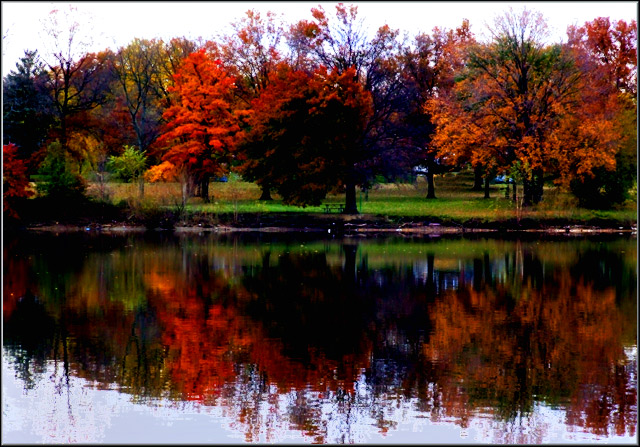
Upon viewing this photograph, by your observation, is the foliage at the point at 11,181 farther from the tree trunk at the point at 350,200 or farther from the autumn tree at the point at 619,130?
the autumn tree at the point at 619,130

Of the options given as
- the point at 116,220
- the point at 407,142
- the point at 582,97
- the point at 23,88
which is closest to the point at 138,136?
the point at 23,88

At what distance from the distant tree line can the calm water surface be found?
17.9m

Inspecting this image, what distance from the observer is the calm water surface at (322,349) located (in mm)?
14195

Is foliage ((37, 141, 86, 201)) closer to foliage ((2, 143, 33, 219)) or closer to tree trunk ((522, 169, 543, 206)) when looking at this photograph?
foliage ((2, 143, 33, 219))

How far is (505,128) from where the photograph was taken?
53.5 meters

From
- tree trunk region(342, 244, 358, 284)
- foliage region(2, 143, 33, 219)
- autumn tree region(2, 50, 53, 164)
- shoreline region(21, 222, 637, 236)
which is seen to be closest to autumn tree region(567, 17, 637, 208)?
shoreline region(21, 222, 637, 236)

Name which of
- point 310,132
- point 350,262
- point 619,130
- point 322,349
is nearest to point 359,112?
point 310,132

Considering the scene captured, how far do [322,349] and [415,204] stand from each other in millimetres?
38451

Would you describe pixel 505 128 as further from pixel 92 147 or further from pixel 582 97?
pixel 92 147

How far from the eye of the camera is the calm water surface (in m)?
14.2

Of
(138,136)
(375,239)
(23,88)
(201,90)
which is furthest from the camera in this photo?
(138,136)

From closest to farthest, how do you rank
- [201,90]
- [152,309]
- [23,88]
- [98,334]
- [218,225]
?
1. [98,334]
2. [152,309]
3. [218,225]
4. [201,90]
5. [23,88]

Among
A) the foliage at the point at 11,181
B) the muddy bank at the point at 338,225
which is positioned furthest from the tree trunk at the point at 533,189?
the foliage at the point at 11,181

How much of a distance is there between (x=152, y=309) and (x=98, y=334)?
3.27 m
